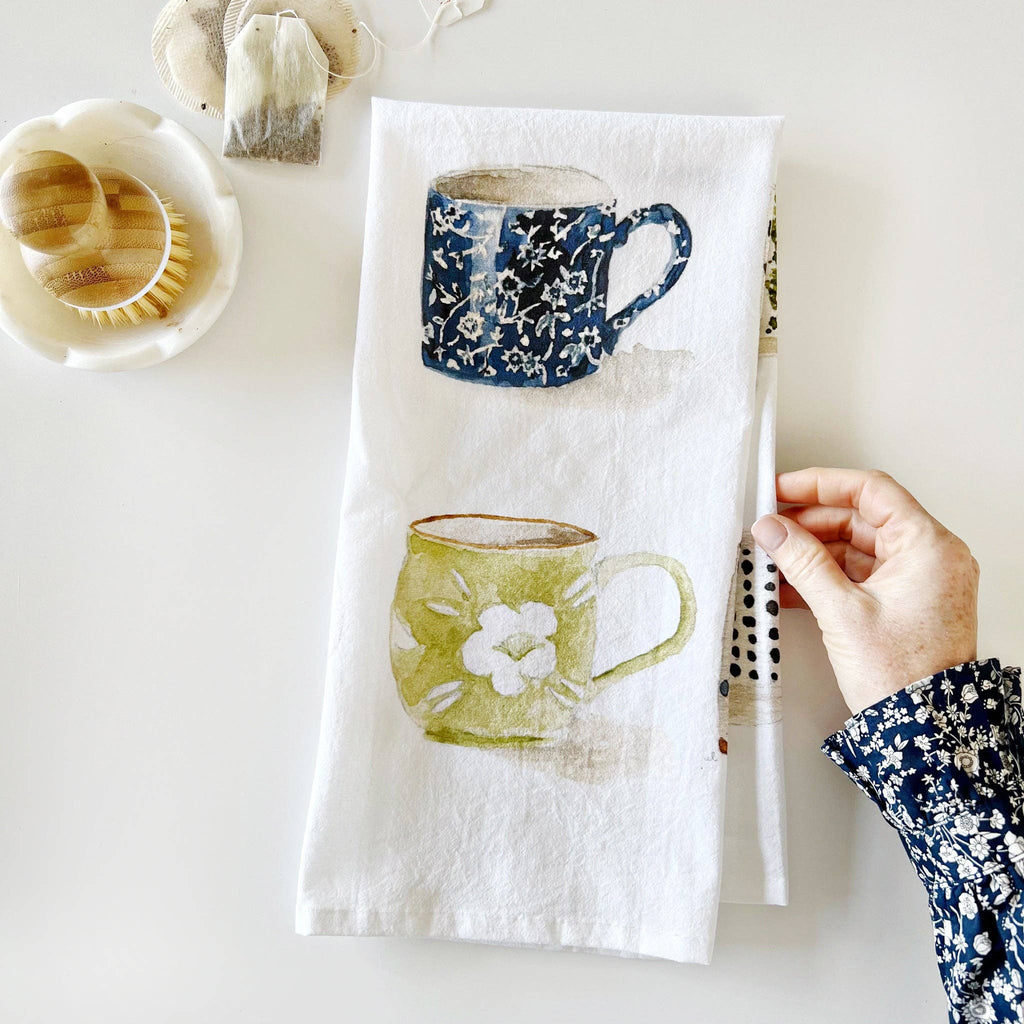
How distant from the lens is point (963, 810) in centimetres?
62

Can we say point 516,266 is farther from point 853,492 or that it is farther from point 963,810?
point 963,810

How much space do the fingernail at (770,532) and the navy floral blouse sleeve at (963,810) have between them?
15 centimetres

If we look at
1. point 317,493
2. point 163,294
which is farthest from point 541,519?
point 163,294

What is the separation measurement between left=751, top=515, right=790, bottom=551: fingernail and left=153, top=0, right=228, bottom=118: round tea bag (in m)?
0.61

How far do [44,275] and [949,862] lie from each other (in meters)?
0.87

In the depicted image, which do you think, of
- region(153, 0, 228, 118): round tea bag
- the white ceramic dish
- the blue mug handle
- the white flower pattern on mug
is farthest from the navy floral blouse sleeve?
region(153, 0, 228, 118): round tea bag

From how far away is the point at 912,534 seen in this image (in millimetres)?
670

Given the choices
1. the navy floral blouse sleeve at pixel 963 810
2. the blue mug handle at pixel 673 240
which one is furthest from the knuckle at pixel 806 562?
the blue mug handle at pixel 673 240

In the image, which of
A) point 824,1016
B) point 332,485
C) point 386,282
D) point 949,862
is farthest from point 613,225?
point 824,1016

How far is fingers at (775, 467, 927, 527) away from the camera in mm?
679

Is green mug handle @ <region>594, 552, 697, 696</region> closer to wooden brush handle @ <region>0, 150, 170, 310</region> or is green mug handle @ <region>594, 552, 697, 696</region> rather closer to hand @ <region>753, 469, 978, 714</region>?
hand @ <region>753, 469, 978, 714</region>

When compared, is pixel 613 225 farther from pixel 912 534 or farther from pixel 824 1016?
pixel 824 1016

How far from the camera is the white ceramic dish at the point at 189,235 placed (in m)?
0.69

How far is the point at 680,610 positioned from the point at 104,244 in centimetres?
58
